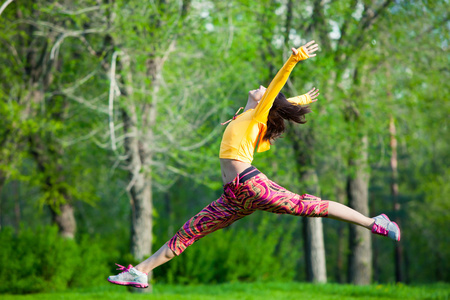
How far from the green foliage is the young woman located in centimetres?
651

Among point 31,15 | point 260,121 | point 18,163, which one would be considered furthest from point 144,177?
point 260,121

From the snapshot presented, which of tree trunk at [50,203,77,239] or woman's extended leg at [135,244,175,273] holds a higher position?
tree trunk at [50,203,77,239]

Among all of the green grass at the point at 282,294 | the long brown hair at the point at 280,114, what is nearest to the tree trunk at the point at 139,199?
the green grass at the point at 282,294

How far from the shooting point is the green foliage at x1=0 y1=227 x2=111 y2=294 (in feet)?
30.9

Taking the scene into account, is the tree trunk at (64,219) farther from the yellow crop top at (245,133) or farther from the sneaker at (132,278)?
the yellow crop top at (245,133)

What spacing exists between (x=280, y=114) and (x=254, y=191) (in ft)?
2.56

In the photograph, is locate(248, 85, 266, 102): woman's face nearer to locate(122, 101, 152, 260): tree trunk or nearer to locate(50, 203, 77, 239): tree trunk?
locate(122, 101, 152, 260): tree trunk

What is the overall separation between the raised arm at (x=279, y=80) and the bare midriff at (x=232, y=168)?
39cm

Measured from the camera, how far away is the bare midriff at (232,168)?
144 inches

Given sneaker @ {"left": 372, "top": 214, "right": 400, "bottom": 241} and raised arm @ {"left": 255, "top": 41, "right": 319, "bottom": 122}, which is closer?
raised arm @ {"left": 255, "top": 41, "right": 319, "bottom": 122}

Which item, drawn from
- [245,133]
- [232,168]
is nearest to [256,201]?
[232,168]

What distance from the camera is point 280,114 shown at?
395cm

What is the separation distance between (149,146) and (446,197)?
18.4 metres

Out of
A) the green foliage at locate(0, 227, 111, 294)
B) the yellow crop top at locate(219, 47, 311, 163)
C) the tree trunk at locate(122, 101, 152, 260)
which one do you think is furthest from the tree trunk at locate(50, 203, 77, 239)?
the yellow crop top at locate(219, 47, 311, 163)
